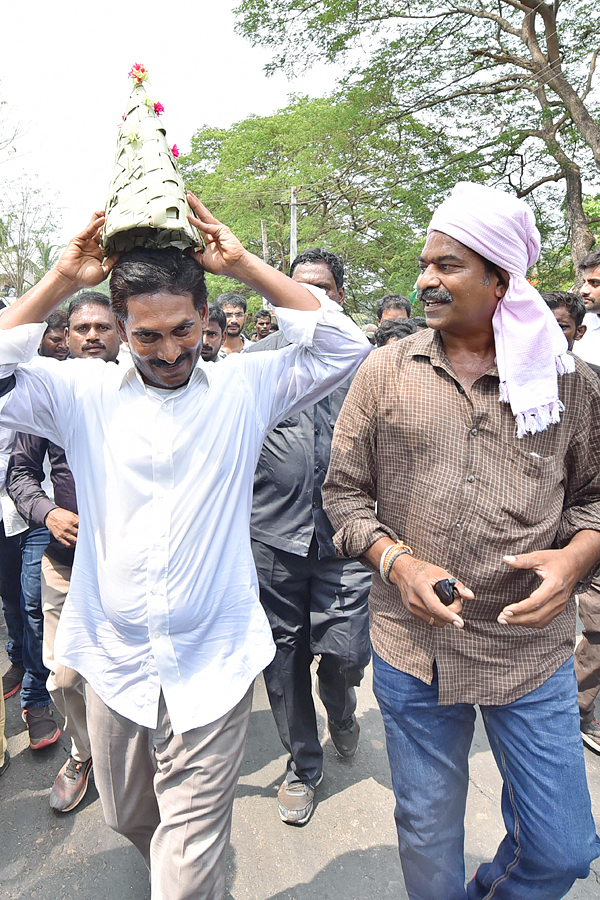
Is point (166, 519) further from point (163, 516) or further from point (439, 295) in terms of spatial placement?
point (439, 295)

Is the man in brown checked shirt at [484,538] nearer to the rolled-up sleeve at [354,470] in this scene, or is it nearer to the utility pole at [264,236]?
the rolled-up sleeve at [354,470]

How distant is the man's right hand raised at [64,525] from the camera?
2.73 metres

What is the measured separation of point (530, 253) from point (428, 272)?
34 cm

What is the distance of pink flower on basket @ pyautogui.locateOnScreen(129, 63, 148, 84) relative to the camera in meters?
1.99

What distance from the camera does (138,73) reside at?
1995 millimetres

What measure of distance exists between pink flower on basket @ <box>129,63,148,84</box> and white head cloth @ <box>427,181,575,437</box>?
99cm

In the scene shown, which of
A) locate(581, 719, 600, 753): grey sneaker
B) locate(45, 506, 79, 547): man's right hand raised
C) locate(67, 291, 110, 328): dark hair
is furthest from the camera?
locate(67, 291, 110, 328): dark hair

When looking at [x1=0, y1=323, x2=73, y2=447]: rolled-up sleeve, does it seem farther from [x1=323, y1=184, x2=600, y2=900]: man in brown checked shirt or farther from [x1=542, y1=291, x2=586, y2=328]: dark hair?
[x1=542, y1=291, x2=586, y2=328]: dark hair

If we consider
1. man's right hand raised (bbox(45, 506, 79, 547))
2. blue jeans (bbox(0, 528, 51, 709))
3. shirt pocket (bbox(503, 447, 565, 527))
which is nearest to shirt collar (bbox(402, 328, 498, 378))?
shirt pocket (bbox(503, 447, 565, 527))

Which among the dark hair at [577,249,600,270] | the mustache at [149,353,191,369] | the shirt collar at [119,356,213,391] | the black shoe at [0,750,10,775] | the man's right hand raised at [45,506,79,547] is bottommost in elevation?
the black shoe at [0,750,10,775]

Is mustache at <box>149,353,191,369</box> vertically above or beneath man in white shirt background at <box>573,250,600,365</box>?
beneath

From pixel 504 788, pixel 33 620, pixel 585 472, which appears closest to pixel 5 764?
pixel 33 620

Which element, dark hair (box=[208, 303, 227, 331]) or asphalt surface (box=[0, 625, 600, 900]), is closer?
asphalt surface (box=[0, 625, 600, 900])

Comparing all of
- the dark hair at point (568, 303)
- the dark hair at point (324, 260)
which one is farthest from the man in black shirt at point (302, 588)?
the dark hair at point (568, 303)
